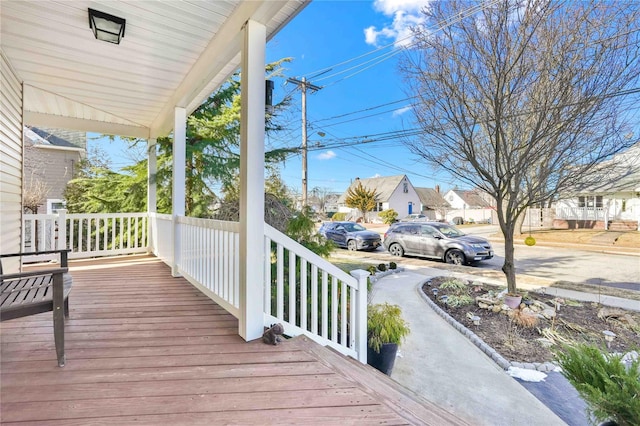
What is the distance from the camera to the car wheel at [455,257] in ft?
28.7

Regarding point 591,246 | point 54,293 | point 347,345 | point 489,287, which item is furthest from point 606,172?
point 591,246

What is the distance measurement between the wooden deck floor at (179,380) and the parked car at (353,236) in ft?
29.6

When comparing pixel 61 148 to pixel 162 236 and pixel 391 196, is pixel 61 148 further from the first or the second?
pixel 391 196

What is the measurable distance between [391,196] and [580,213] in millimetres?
15139

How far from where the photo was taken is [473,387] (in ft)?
9.25

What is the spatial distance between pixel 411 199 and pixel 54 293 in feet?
110

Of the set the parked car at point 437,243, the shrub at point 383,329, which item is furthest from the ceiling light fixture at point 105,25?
the parked car at point 437,243

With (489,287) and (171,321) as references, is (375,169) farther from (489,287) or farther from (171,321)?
(171,321)

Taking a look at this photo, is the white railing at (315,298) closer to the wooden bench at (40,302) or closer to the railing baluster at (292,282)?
the railing baluster at (292,282)

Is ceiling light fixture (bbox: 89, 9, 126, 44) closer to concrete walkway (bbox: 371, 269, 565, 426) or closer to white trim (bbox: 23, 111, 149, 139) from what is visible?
white trim (bbox: 23, 111, 149, 139)

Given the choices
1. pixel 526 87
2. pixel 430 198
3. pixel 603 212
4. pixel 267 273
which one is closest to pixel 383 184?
pixel 430 198

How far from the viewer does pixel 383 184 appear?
3186cm

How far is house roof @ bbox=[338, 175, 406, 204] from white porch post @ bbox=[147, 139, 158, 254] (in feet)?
84.8

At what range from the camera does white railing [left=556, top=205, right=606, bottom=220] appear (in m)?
16.7
